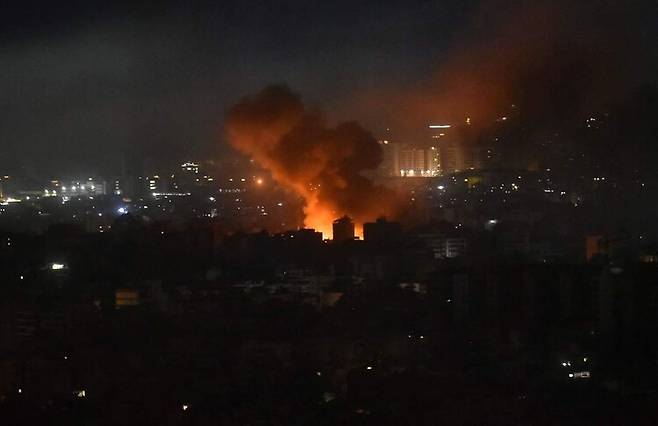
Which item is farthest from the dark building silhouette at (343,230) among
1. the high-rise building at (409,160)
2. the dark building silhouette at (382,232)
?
the high-rise building at (409,160)

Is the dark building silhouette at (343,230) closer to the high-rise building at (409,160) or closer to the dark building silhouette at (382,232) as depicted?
the dark building silhouette at (382,232)

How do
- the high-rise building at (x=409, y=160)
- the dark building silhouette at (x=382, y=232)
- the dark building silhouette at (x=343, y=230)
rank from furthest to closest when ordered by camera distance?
the high-rise building at (x=409, y=160) → the dark building silhouette at (x=343, y=230) → the dark building silhouette at (x=382, y=232)

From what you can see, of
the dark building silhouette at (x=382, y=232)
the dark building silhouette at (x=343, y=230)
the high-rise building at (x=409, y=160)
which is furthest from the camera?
the high-rise building at (x=409, y=160)

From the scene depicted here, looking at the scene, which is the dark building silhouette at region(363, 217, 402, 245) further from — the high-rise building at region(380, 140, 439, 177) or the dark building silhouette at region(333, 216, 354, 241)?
the high-rise building at region(380, 140, 439, 177)

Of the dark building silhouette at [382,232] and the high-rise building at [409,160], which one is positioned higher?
the high-rise building at [409,160]

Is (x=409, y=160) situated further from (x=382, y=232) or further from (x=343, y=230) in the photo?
(x=382, y=232)

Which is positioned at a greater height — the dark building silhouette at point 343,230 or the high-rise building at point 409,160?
the high-rise building at point 409,160

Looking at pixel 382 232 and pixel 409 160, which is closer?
pixel 382 232

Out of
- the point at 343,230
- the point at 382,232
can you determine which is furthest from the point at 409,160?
the point at 382,232

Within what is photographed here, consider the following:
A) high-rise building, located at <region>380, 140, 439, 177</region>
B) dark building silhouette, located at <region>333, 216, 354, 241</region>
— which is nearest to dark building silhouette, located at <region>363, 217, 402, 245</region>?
dark building silhouette, located at <region>333, 216, 354, 241</region>

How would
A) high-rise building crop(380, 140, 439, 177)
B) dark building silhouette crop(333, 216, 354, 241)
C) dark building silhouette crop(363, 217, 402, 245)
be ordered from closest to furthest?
dark building silhouette crop(363, 217, 402, 245) → dark building silhouette crop(333, 216, 354, 241) → high-rise building crop(380, 140, 439, 177)

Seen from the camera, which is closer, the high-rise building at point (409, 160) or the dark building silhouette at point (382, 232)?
the dark building silhouette at point (382, 232)

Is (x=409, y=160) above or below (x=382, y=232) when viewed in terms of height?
above

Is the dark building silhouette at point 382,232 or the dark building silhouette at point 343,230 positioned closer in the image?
the dark building silhouette at point 382,232
